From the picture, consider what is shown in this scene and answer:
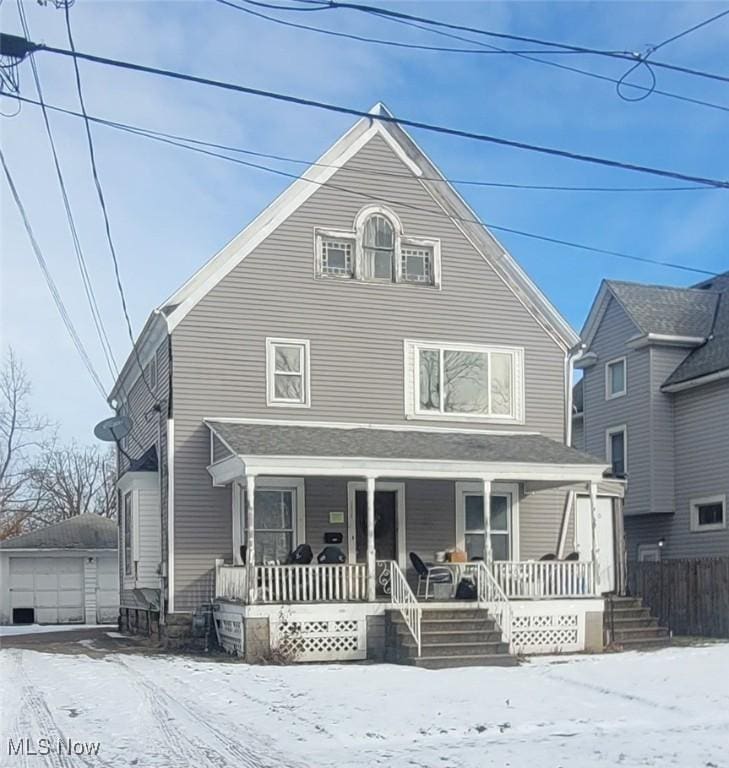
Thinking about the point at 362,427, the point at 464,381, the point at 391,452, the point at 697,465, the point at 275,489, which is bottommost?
the point at 275,489

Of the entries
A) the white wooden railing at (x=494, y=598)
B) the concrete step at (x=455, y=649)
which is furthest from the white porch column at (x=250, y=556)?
the white wooden railing at (x=494, y=598)

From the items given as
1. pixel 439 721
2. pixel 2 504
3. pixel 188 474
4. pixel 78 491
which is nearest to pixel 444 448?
pixel 188 474

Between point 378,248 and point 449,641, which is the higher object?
point 378,248

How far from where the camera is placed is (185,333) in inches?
734

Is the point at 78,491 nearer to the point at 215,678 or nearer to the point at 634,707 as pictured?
the point at 215,678

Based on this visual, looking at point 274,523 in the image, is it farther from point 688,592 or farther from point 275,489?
point 688,592

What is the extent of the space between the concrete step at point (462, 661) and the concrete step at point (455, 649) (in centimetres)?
12

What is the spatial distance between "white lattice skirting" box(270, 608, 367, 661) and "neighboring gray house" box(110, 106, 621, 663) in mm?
33

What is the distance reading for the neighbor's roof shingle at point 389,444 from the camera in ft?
56.3

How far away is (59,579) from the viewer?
30703 millimetres

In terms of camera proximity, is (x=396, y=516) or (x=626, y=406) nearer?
(x=396, y=516)

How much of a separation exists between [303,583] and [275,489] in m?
2.59

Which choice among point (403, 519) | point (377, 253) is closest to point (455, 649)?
point (403, 519)

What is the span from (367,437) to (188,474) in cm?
310
